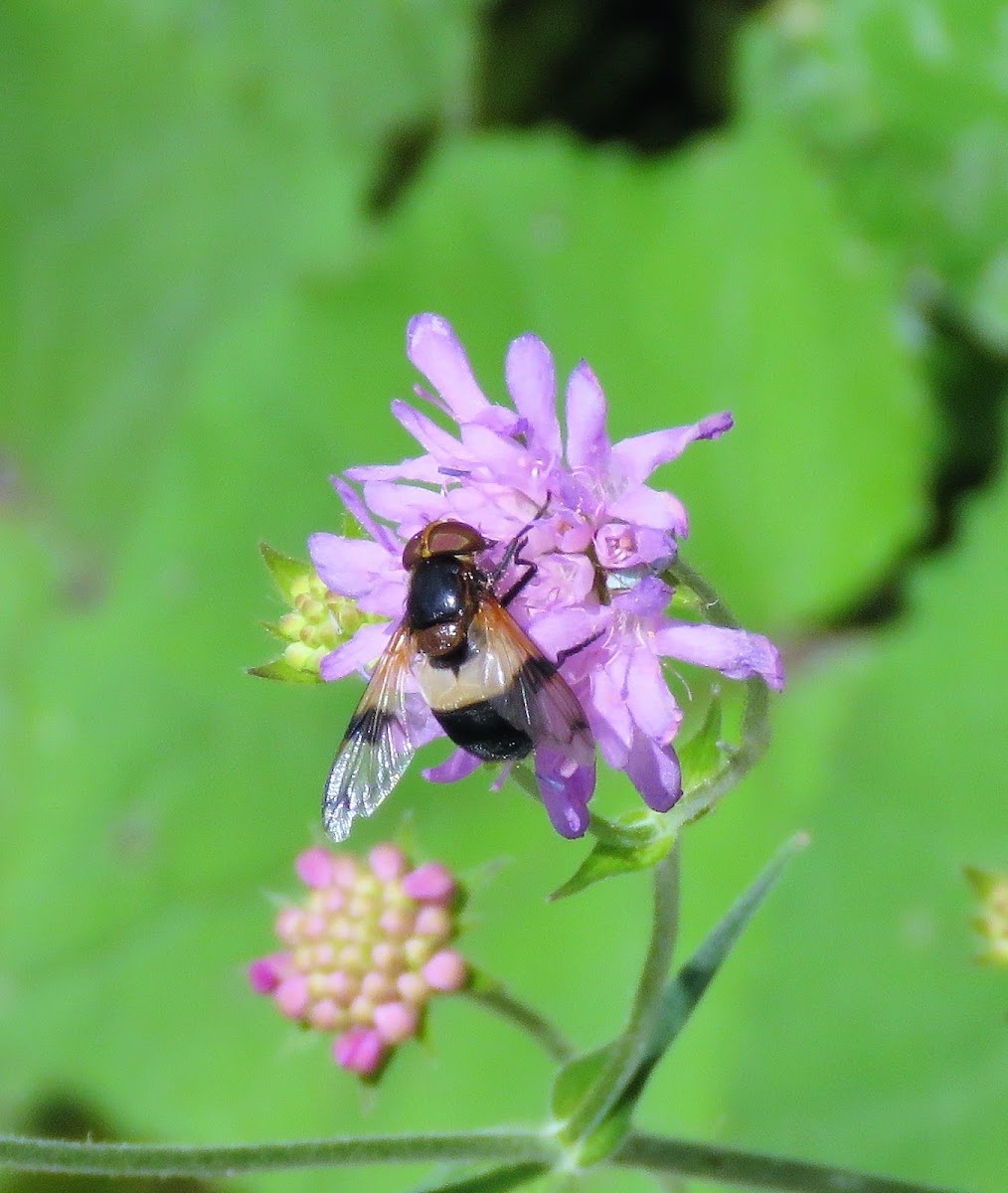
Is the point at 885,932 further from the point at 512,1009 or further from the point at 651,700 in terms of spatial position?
the point at 651,700

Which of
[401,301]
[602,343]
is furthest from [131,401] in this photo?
[602,343]

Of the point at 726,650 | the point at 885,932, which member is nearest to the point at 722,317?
the point at 885,932

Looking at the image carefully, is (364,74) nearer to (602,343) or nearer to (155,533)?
(602,343)

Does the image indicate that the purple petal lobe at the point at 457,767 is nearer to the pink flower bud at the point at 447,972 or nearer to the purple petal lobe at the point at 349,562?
the purple petal lobe at the point at 349,562

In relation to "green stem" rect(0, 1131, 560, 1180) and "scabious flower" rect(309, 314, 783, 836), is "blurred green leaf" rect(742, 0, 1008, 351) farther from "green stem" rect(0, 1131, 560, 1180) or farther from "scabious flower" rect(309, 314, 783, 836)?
"green stem" rect(0, 1131, 560, 1180)

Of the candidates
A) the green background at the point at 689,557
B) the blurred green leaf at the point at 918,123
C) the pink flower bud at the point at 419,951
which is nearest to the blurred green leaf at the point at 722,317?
the green background at the point at 689,557

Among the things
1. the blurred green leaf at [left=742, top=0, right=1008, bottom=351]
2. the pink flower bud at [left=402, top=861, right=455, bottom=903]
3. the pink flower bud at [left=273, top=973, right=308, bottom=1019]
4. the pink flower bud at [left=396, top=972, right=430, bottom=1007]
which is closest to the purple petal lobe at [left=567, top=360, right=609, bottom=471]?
the pink flower bud at [left=402, top=861, right=455, bottom=903]
